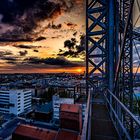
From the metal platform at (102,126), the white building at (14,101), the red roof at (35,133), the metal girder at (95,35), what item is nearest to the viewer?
the metal platform at (102,126)

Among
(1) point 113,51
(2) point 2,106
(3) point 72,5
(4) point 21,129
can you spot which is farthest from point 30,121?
(1) point 113,51

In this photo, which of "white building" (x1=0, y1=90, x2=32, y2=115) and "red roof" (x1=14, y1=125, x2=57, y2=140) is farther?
"white building" (x1=0, y1=90, x2=32, y2=115)

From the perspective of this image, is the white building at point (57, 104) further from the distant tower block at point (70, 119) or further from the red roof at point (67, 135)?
the red roof at point (67, 135)

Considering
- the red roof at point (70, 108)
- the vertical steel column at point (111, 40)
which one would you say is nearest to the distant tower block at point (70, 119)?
the red roof at point (70, 108)

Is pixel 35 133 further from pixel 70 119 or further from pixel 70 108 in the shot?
pixel 70 108

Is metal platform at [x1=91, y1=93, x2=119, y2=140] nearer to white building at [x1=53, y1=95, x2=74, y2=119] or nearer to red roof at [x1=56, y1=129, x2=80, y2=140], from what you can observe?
red roof at [x1=56, y1=129, x2=80, y2=140]

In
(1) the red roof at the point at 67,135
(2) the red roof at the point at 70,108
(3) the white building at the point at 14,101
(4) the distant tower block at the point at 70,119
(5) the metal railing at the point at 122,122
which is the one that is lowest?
(3) the white building at the point at 14,101

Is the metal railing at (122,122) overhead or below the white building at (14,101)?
overhead

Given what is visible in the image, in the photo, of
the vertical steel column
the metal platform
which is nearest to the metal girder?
the vertical steel column
